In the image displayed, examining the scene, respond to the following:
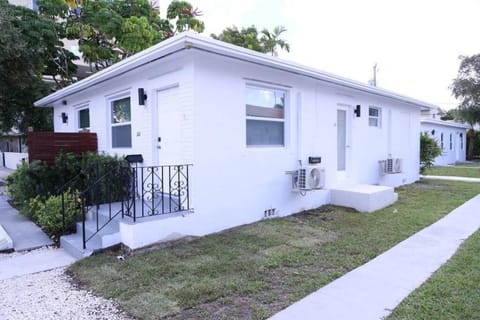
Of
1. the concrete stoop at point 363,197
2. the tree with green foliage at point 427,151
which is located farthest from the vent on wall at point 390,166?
the tree with green foliage at point 427,151

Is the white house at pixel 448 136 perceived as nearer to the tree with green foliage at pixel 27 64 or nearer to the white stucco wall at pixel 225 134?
the white stucco wall at pixel 225 134

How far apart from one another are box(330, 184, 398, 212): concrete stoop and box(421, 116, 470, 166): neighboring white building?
13007 millimetres

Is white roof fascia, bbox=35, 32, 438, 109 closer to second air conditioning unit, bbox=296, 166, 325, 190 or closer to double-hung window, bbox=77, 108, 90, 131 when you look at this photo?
double-hung window, bbox=77, 108, 90, 131

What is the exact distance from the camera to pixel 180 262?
414 cm

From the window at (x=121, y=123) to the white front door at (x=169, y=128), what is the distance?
1.27m

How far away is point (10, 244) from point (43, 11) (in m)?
10.6

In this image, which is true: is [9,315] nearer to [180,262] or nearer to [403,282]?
[180,262]

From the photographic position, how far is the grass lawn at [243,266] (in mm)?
3094

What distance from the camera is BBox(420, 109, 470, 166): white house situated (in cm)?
1956

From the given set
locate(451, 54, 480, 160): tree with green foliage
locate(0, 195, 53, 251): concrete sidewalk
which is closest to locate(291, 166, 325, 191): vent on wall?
locate(0, 195, 53, 251): concrete sidewalk

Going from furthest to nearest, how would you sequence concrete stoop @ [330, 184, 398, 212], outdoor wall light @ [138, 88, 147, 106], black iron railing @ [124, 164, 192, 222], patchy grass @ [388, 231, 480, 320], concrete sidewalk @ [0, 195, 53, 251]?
concrete stoop @ [330, 184, 398, 212]
outdoor wall light @ [138, 88, 147, 106]
concrete sidewalk @ [0, 195, 53, 251]
black iron railing @ [124, 164, 192, 222]
patchy grass @ [388, 231, 480, 320]

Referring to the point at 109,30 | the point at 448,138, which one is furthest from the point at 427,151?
the point at 109,30

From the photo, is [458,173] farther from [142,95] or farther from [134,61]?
[134,61]

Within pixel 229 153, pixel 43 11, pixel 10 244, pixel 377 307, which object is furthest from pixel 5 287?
pixel 43 11
